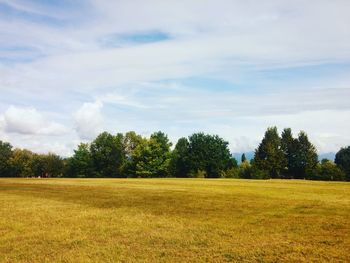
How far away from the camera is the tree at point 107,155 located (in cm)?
15262

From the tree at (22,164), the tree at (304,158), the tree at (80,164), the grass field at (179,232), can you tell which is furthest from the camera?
the tree at (22,164)

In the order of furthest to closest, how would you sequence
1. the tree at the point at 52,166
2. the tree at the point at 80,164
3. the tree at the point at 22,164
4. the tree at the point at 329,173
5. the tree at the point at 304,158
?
the tree at the point at 22,164 → the tree at the point at 52,166 → the tree at the point at 80,164 → the tree at the point at 304,158 → the tree at the point at 329,173

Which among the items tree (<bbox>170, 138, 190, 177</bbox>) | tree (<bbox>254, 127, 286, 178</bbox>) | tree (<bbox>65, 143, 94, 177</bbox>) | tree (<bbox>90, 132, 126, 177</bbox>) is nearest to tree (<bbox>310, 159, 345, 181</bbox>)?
tree (<bbox>254, 127, 286, 178</bbox>)

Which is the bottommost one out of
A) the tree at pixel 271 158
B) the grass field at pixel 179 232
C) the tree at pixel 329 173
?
the grass field at pixel 179 232

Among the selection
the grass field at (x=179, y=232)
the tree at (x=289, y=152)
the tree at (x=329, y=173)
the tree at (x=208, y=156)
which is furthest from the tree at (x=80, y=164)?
the grass field at (x=179, y=232)

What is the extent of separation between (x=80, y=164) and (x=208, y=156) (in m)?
48.5

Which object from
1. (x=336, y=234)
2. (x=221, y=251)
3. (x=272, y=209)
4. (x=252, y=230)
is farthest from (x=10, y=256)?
(x=272, y=209)

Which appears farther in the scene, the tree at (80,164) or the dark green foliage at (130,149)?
the tree at (80,164)

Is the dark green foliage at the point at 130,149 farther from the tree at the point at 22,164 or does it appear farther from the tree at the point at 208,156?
the tree at the point at 22,164

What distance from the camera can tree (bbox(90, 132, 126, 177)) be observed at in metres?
153

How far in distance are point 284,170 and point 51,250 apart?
129258 mm

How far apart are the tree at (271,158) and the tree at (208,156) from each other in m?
11.6

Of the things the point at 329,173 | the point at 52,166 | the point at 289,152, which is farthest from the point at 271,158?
the point at 52,166

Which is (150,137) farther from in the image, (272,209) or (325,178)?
(272,209)
